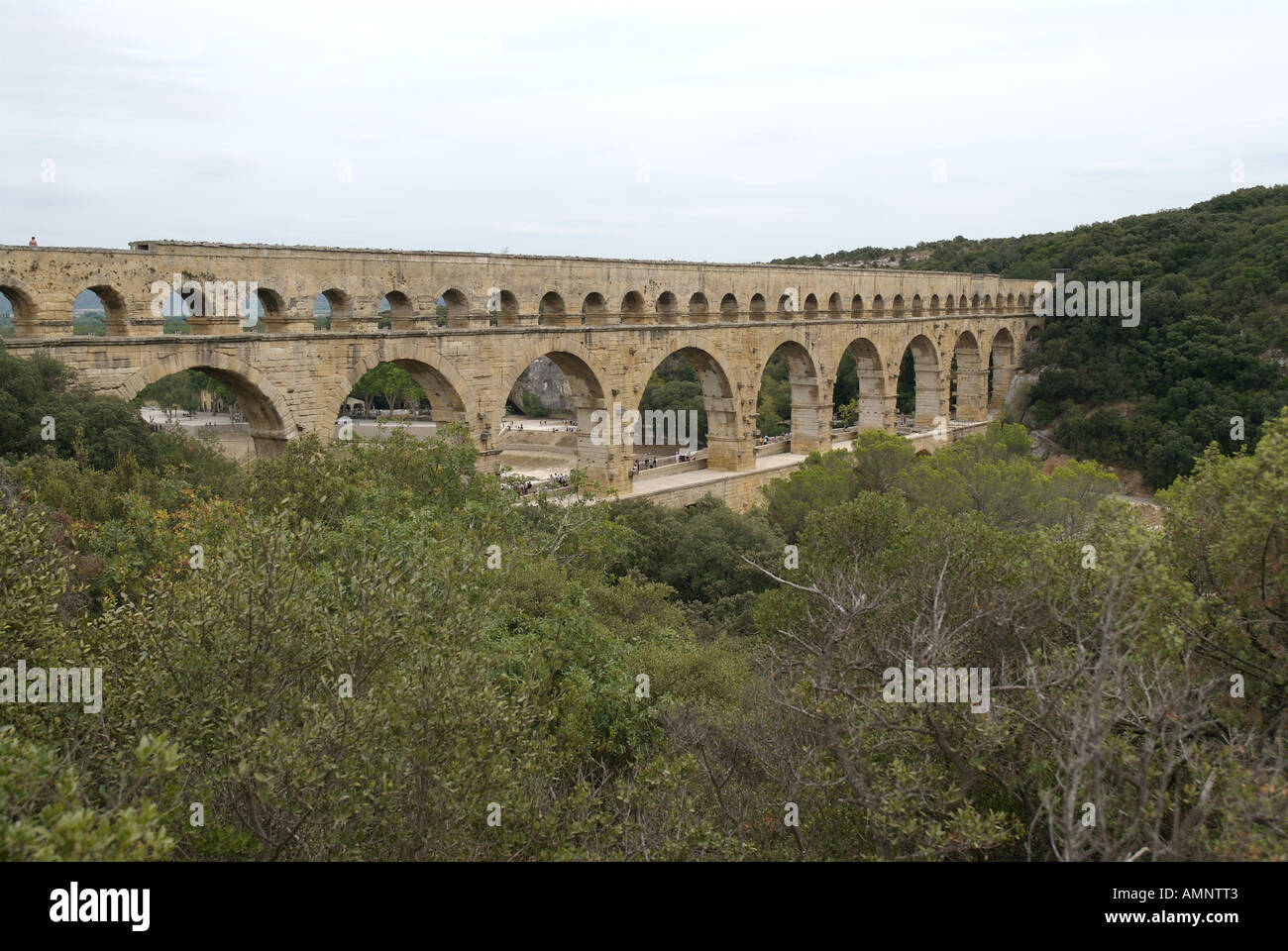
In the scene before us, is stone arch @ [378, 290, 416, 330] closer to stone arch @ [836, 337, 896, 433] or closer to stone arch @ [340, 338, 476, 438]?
stone arch @ [340, 338, 476, 438]

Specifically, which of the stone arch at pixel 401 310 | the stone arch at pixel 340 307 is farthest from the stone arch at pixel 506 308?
the stone arch at pixel 340 307

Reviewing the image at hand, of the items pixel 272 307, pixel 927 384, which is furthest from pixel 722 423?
pixel 272 307

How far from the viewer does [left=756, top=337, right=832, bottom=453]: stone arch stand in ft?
106

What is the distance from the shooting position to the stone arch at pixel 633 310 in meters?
26.1

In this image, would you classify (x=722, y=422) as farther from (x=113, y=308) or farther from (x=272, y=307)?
(x=113, y=308)

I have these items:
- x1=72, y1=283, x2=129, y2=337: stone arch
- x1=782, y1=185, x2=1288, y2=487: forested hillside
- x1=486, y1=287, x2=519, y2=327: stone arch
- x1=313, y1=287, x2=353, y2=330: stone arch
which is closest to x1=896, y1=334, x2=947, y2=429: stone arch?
x1=782, y1=185, x2=1288, y2=487: forested hillside

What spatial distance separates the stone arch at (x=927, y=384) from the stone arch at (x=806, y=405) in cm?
851

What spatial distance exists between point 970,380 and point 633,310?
77.1 ft

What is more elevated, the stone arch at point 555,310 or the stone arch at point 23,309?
the stone arch at point 555,310

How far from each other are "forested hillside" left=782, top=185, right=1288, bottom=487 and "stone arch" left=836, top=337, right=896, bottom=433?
1011 centimetres

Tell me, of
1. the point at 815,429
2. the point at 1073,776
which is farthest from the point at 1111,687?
the point at 815,429

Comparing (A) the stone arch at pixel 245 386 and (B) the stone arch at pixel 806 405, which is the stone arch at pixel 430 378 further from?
(B) the stone arch at pixel 806 405

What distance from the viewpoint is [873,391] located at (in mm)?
36688

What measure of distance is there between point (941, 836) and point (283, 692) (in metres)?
4.84
